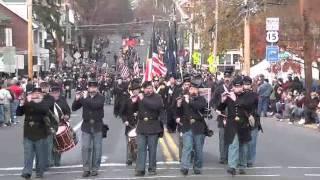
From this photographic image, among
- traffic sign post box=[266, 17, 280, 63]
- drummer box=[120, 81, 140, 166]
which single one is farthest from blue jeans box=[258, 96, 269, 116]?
drummer box=[120, 81, 140, 166]

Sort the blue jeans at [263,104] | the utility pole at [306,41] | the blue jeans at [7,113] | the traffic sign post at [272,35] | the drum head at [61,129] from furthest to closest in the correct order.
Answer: the blue jeans at [263,104]
the traffic sign post at [272,35]
the utility pole at [306,41]
the blue jeans at [7,113]
the drum head at [61,129]

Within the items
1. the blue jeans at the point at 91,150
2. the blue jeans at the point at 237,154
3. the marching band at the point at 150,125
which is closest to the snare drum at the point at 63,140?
the marching band at the point at 150,125

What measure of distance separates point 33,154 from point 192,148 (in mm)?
2977

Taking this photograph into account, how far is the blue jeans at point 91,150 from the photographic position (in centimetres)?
1331

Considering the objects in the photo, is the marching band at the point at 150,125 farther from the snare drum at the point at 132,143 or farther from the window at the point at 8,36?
the window at the point at 8,36

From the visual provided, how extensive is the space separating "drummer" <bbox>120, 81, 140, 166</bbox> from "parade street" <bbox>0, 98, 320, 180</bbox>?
738 mm

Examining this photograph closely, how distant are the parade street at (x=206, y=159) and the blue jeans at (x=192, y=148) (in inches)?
10.3

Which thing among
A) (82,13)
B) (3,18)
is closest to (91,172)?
(3,18)

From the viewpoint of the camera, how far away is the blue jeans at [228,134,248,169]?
1321 centimetres

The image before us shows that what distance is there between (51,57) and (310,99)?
66196 mm

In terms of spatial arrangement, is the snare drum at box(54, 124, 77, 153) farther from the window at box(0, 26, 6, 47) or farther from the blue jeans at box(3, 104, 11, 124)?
the window at box(0, 26, 6, 47)

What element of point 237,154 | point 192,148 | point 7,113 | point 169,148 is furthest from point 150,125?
point 7,113

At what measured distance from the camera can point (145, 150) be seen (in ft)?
44.3

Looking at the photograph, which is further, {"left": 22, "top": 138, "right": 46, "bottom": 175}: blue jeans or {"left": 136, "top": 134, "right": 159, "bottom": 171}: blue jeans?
{"left": 136, "top": 134, "right": 159, "bottom": 171}: blue jeans
